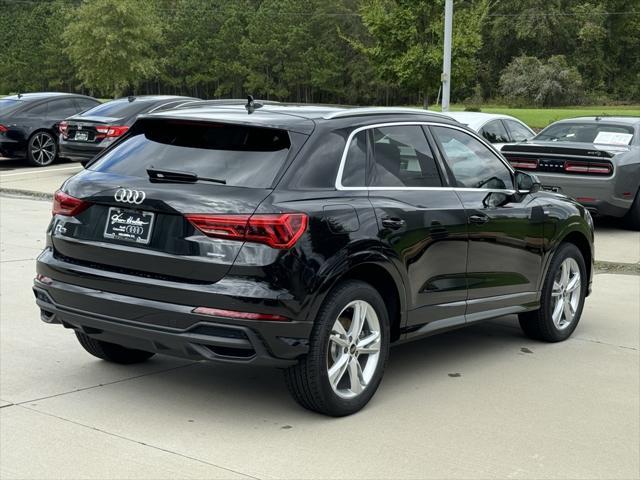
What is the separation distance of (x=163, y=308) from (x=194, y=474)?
916 millimetres

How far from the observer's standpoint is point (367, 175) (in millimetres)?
5453

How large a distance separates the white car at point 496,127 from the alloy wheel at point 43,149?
401 inches

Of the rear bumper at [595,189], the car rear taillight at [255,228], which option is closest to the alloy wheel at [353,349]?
the car rear taillight at [255,228]

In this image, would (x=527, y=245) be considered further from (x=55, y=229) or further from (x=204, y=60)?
(x=204, y=60)

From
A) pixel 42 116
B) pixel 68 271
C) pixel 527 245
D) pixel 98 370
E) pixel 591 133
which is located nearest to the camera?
pixel 68 271

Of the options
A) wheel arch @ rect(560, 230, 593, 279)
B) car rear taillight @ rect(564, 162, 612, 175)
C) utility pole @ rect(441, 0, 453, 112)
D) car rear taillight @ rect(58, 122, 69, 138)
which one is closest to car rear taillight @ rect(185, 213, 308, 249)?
wheel arch @ rect(560, 230, 593, 279)

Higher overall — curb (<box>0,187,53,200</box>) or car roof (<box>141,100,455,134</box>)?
car roof (<box>141,100,455,134</box>)

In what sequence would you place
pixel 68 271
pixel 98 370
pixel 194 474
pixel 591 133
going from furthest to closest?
pixel 591 133, pixel 98 370, pixel 68 271, pixel 194 474

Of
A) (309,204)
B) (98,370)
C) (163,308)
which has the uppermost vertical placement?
(309,204)

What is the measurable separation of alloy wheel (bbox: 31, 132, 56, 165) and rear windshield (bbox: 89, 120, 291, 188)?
1627 centimetres

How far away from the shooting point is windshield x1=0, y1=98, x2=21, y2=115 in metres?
20.4

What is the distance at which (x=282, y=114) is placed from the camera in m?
5.44

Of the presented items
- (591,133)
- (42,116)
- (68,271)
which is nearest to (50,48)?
(42,116)

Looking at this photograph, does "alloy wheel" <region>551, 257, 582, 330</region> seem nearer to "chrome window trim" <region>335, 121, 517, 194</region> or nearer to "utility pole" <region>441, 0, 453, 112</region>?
"chrome window trim" <region>335, 121, 517, 194</region>
